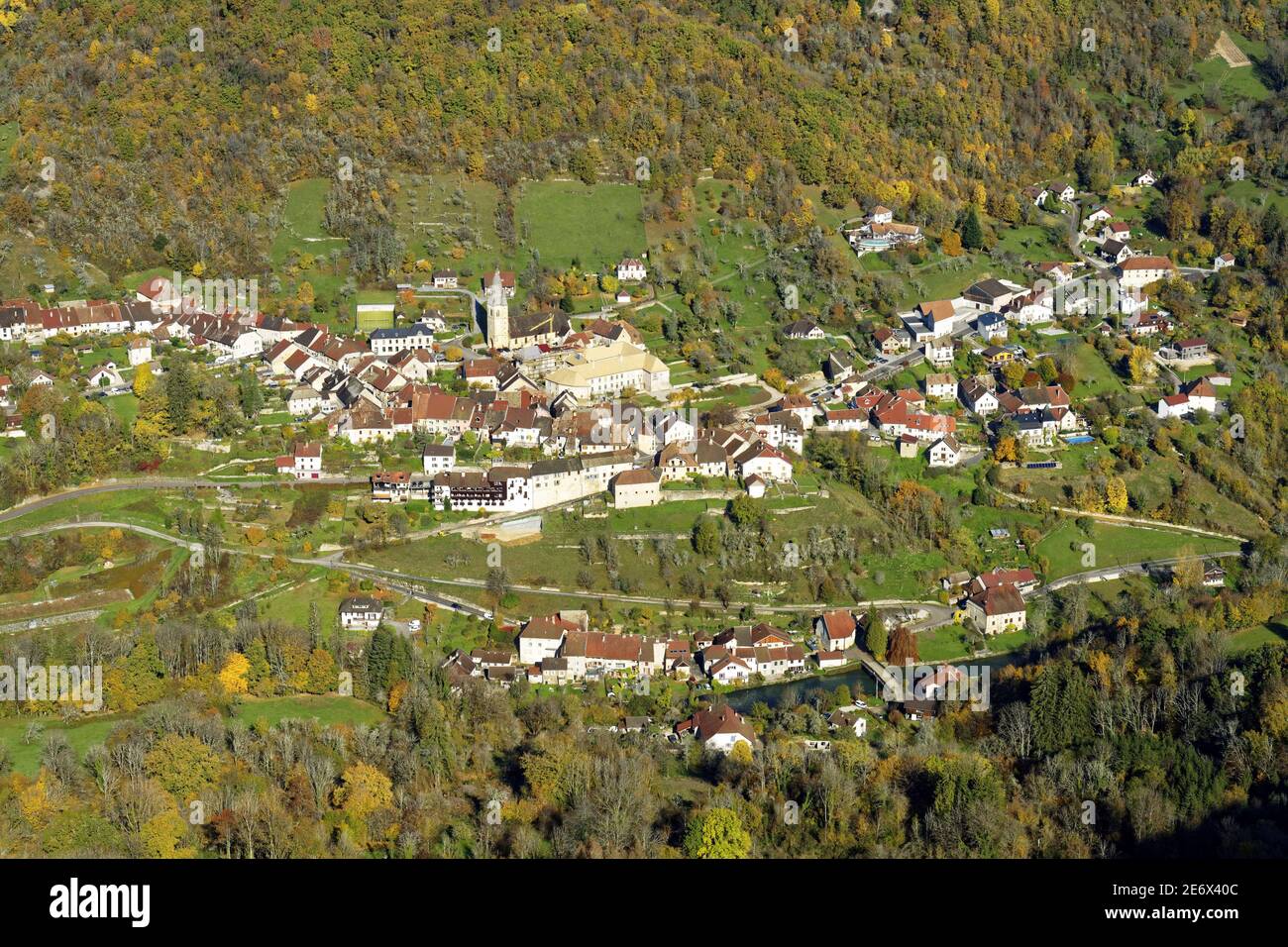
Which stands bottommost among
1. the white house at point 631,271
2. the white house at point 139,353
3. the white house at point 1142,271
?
the white house at point 139,353

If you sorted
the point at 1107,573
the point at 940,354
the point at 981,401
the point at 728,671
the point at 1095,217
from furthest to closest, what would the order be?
the point at 1095,217 → the point at 940,354 → the point at 981,401 → the point at 1107,573 → the point at 728,671

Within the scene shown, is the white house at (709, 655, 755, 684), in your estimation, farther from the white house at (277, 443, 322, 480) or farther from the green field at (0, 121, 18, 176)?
the green field at (0, 121, 18, 176)

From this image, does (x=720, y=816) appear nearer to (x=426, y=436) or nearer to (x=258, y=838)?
(x=258, y=838)

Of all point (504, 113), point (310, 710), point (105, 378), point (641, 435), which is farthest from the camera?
point (504, 113)

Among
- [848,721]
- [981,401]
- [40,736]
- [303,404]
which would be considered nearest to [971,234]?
[981,401]

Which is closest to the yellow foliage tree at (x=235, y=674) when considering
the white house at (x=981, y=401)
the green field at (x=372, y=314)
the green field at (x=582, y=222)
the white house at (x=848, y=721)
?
the white house at (x=848, y=721)

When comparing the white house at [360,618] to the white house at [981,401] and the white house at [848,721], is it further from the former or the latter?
the white house at [981,401]

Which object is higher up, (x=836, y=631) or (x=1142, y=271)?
(x=1142, y=271)

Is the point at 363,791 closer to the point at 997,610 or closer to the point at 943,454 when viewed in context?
the point at 997,610
